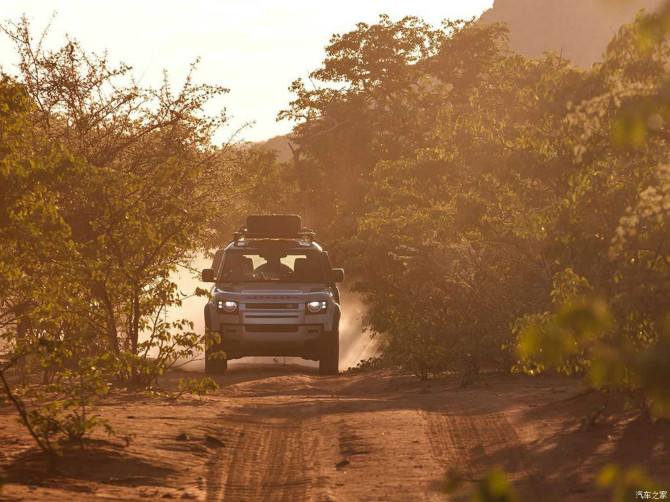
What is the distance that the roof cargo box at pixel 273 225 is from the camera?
741 inches

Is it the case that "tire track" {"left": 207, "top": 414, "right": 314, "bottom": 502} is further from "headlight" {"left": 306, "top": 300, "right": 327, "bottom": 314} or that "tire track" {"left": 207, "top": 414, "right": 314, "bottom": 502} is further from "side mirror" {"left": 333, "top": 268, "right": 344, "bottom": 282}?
"side mirror" {"left": 333, "top": 268, "right": 344, "bottom": 282}

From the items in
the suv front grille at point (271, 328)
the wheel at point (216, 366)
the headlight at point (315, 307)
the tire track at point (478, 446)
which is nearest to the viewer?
the tire track at point (478, 446)

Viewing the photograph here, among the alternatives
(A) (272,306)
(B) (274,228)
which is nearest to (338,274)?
(A) (272,306)

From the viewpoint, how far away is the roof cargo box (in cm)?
1881

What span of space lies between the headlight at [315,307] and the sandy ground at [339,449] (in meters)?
3.51

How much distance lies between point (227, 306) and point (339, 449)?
7.97 m

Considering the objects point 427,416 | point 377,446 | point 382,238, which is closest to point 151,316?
point 427,416

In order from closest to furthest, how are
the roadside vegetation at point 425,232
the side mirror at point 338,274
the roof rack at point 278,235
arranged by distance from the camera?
1. the roadside vegetation at point 425,232
2. the side mirror at point 338,274
3. the roof rack at point 278,235

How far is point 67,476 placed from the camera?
25.2 ft

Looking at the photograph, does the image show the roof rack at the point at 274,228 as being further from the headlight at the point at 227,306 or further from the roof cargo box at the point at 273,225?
the headlight at the point at 227,306

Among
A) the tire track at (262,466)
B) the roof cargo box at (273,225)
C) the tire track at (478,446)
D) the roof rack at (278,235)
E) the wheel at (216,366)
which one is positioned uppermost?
the roof cargo box at (273,225)

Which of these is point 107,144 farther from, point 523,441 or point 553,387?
point 523,441

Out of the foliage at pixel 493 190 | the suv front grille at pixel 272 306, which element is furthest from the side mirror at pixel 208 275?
the foliage at pixel 493 190

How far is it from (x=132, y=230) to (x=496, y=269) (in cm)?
752
